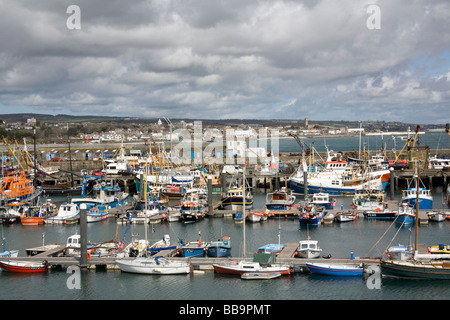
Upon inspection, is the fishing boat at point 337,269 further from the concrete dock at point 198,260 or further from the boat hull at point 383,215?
the boat hull at point 383,215

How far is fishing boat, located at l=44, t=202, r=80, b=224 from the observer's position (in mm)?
44719

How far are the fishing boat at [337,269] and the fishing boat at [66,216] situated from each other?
84.0ft

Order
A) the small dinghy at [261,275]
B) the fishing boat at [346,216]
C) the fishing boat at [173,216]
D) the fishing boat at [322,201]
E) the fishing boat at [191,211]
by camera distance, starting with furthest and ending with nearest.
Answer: the fishing boat at [322,201] → the fishing boat at [173,216] → the fishing boat at [191,211] → the fishing boat at [346,216] → the small dinghy at [261,275]

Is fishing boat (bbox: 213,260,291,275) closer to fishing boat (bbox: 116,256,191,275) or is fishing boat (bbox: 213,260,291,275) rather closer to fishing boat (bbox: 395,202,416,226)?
fishing boat (bbox: 116,256,191,275)

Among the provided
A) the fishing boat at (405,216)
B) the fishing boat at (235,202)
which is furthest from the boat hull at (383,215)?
the fishing boat at (235,202)

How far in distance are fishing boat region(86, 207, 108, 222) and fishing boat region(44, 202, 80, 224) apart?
1.03 meters

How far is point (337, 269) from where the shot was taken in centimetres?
2614

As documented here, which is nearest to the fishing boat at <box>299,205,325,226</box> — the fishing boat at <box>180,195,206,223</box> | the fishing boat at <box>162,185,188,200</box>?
the fishing boat at <box>180,195,206,223</box>

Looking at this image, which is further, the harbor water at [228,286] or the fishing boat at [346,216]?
the fishing boat at [346,216]

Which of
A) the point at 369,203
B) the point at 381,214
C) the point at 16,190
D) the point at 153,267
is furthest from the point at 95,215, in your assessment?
the point at 381,214

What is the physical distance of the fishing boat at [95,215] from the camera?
1778 inches
